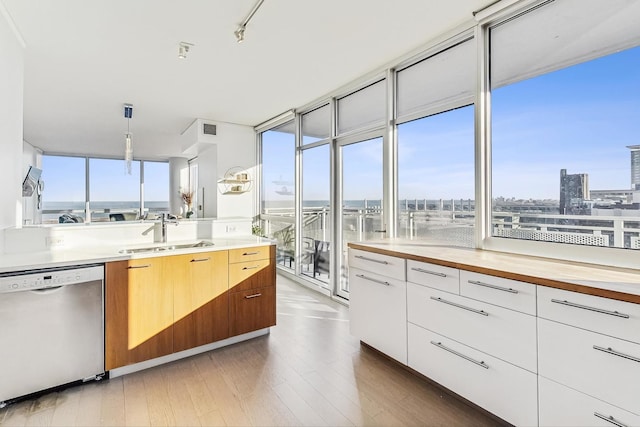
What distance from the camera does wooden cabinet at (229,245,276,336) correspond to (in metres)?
2.75

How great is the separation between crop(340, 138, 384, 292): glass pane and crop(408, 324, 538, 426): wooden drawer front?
138 centimetres

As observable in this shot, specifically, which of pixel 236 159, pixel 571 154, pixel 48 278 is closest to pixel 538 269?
pixel 571 154

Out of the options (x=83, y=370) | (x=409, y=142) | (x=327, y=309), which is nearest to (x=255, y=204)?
(x=327, y=309)

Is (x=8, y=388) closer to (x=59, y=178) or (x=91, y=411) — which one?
(x=91, y=411)

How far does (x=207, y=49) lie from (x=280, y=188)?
2653 millimetres

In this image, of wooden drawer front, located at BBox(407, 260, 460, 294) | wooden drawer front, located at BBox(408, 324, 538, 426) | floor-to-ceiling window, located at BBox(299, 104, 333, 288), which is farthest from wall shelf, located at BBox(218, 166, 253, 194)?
wooden drawer front, located at BBox(408, 324, 538, 426)

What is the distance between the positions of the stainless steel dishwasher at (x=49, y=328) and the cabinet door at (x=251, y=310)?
37.6 inches

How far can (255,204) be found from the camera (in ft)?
18.7

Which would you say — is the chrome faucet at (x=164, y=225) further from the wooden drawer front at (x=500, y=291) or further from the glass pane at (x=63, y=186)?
the glass pane at (x=63, y=186)

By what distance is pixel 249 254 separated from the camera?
112 inches

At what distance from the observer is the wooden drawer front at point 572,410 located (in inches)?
50.8

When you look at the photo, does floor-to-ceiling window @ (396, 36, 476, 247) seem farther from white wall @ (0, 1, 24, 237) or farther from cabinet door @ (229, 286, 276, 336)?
white wall @ (0, 1, 24, 237)

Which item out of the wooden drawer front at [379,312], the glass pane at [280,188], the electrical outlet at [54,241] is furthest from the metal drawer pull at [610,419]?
the glass pane at [280,188]

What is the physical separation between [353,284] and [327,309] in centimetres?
Result: 109
